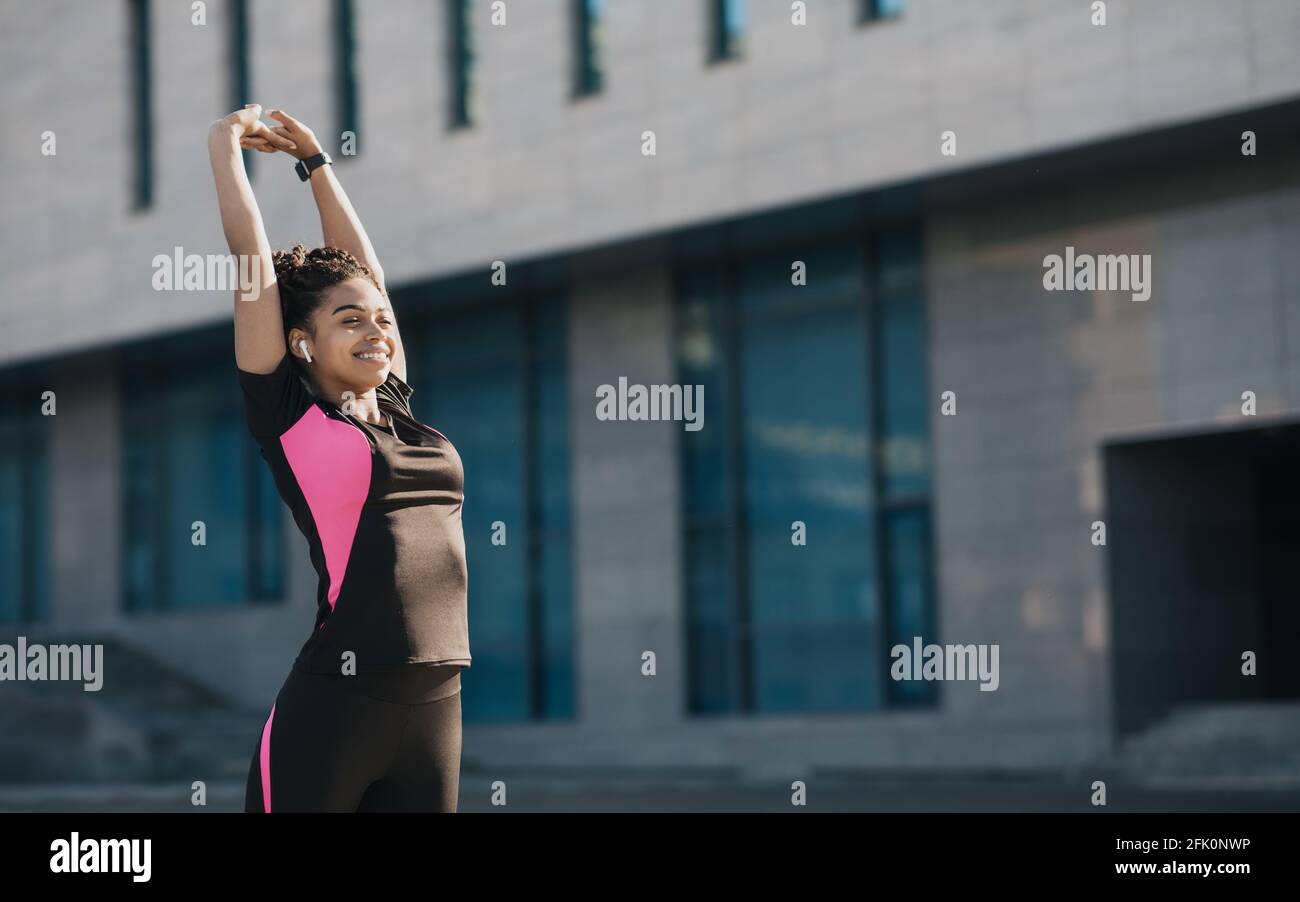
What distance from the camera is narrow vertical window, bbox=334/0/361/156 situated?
22.5m

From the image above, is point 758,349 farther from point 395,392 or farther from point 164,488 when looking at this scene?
point 395,392

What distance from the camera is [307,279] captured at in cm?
322

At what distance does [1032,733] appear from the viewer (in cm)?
1766

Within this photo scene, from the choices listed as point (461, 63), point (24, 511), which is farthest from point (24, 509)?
point (461, 63)

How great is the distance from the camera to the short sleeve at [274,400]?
3113mm

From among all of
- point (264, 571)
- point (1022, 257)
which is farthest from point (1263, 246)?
point (264, 571)

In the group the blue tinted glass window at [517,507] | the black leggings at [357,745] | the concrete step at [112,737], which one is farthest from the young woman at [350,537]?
the concrete step at [112,737]

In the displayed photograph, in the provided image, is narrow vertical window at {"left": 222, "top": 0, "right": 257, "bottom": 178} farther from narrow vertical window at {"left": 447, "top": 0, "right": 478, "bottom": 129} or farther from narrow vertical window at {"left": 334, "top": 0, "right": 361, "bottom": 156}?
narrow vertical window at {"left": 447, "top": 0, "right": 478, "bottom": 129}

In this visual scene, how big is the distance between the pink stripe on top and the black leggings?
0.55ft

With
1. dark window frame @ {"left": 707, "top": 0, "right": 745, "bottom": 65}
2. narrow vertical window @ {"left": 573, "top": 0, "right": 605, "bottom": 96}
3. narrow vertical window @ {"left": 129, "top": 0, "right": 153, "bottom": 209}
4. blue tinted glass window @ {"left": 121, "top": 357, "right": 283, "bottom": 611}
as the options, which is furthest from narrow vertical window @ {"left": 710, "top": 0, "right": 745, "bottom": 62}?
narrow vertical window @ {"left": 129, "top": 0, "right": 153, "bottom": 209}

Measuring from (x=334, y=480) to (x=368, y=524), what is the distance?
101 mm

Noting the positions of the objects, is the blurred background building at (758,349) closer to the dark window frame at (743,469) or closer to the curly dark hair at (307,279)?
the dark window frame at (743,469)

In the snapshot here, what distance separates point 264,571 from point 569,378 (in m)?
6.00
